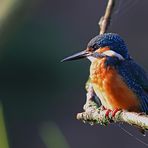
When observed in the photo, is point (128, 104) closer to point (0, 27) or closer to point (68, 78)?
point (0, 27)

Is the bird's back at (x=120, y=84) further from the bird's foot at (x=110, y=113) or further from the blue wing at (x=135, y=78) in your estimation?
the bird's foot at (x=110, y=113)

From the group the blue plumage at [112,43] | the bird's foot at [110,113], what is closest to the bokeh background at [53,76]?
the blue plumage at [112,43]

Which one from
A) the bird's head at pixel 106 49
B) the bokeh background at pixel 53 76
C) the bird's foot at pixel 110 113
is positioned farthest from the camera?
the bokeh background at pixel 53 76

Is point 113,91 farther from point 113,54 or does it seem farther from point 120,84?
point 113,54

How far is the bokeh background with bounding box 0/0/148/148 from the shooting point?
921 centimetres

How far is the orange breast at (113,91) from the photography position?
409cm

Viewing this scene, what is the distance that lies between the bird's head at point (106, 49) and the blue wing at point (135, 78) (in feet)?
0.25

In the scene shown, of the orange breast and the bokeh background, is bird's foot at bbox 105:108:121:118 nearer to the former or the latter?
the orange breast

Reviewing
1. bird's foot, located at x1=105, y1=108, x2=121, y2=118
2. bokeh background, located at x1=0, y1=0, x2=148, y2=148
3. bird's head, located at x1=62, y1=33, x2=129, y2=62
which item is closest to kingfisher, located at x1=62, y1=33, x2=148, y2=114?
bird's head, located at x1=62, y1=33, x2=129, y2=62

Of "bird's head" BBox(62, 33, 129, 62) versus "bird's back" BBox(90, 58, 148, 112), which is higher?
"bird's head" BBox(62, 33, 129, 62)

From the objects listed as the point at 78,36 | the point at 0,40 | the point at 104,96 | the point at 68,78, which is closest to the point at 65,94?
the point at 68,78

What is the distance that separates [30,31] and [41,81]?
0.68 meters

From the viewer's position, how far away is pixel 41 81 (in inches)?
384

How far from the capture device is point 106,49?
423 centimetres
